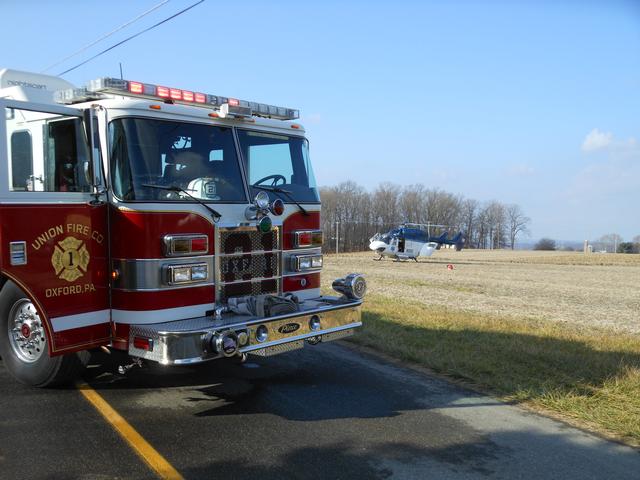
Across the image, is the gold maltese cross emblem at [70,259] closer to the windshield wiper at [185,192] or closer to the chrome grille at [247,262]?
the windshield wiper at [185,192]

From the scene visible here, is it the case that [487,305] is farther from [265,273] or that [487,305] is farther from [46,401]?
[46,401]

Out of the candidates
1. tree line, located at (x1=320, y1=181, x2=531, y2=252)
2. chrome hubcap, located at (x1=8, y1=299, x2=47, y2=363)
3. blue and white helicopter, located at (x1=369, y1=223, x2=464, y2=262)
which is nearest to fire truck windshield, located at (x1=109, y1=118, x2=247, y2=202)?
chrome hubcap, located at (x1=8, y1=299, x2=47, y2=363)

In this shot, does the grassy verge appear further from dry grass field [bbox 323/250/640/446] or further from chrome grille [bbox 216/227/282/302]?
chrome grille [bbox 216/227/282/302]

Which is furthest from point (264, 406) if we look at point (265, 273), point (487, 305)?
point (487, 305)

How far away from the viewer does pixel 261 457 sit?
13.0 ft

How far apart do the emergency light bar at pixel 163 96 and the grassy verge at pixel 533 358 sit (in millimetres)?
3561

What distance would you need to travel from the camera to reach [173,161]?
5.07 metres

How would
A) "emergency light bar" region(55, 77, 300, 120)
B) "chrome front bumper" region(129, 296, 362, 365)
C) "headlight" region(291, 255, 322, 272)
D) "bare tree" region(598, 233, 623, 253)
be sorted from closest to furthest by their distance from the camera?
"chrome front bumper" region(129, 296, 362, 365)
"emergency light bar" region(55, 77, 300, 120)
"headlight" region(291, 255, 322, 272)
"bare tree" region(598, 233, 623, 253)

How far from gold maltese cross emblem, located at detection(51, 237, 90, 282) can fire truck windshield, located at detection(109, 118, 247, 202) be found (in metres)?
0.57

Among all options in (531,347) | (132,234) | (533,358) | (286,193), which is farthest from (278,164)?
(531,347)

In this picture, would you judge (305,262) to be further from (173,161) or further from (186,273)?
(173,161)

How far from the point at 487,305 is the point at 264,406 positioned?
898 cm

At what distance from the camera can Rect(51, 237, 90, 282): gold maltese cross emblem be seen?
4664 mm

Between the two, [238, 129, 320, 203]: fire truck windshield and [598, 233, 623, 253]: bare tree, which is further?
[598, 233, 623, 253]: bare tree
